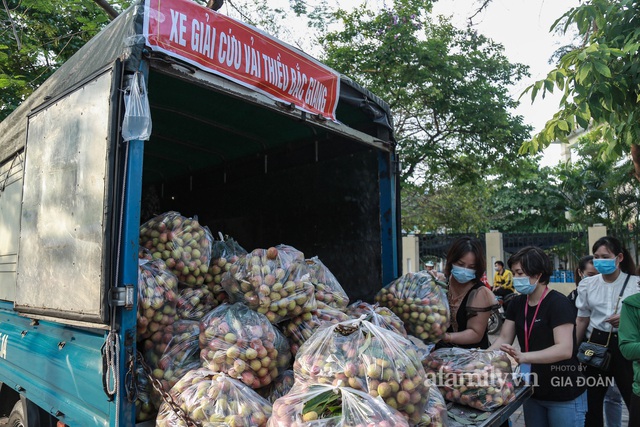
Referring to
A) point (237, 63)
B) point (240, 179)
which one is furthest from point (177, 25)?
point (240, 179)

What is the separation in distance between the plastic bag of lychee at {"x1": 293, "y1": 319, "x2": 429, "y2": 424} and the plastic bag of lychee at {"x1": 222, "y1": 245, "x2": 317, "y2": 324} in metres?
0.42

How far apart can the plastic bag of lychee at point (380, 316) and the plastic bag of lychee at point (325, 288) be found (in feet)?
0.33

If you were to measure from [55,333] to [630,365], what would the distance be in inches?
152

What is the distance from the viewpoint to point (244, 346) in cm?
215

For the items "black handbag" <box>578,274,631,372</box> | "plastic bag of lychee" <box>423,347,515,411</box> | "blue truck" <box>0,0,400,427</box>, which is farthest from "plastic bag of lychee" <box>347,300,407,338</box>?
"black handbag" <box>578,274,631,372</box>

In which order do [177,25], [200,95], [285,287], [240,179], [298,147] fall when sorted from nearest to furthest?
[177,25]
[285,287]
[200,95]
[298,147]
[240,179]

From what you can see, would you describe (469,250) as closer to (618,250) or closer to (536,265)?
(536,265)

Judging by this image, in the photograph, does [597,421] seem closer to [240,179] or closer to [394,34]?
[240,179]

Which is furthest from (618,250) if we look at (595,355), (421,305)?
(421,305)

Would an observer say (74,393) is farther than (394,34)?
No

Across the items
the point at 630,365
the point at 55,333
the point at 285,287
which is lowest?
the point at 630,365

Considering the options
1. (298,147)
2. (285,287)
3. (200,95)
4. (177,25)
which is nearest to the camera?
(177,25)

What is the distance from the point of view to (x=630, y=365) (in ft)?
12.0

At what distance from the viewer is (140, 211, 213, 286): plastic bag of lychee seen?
265cm
